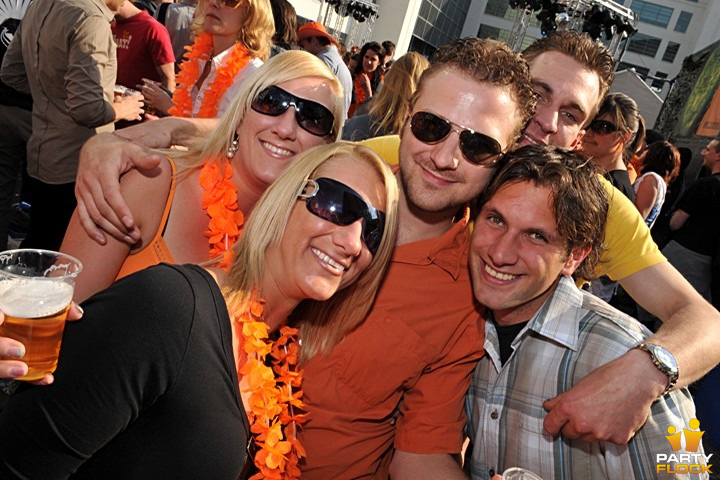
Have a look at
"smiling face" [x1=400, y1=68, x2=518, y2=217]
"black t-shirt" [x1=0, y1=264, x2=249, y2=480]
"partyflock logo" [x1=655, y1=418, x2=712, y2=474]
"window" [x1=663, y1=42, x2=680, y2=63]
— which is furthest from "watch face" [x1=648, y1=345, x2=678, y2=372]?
"window" [x1=663, y1=42, x2=680, y2=63]

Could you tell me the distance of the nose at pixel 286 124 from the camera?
192 cm

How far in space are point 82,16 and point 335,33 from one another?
29604mm

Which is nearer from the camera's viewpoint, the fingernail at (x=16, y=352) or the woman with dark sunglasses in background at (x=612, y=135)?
the fingernail at (x=16, y=352)

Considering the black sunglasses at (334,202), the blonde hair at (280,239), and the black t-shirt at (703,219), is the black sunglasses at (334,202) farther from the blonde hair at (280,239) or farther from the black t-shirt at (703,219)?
the black t-shirt at (703,219)

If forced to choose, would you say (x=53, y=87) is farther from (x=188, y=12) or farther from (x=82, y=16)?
(x=188, y=12)

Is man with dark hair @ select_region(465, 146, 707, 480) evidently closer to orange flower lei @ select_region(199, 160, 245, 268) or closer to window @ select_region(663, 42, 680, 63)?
orange flower lei @ select_region(199, 160, 245, 268)

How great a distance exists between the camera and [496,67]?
6.46 ft

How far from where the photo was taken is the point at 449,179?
2.00 metres

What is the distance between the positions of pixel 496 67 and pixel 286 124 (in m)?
0.84

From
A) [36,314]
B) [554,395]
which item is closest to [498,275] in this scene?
[554,395]

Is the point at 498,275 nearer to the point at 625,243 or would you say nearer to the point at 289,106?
the point at 625,243

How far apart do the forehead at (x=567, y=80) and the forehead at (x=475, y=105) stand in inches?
15.4

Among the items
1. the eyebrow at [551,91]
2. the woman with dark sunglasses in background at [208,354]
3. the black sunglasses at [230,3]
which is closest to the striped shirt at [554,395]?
the woman with dark sunglasses in background at [208,354]

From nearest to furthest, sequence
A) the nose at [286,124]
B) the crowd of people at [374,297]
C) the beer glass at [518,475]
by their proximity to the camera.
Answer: the crowd of people at [374,297], the beer glass at [518,475], the nose at [286,124]
